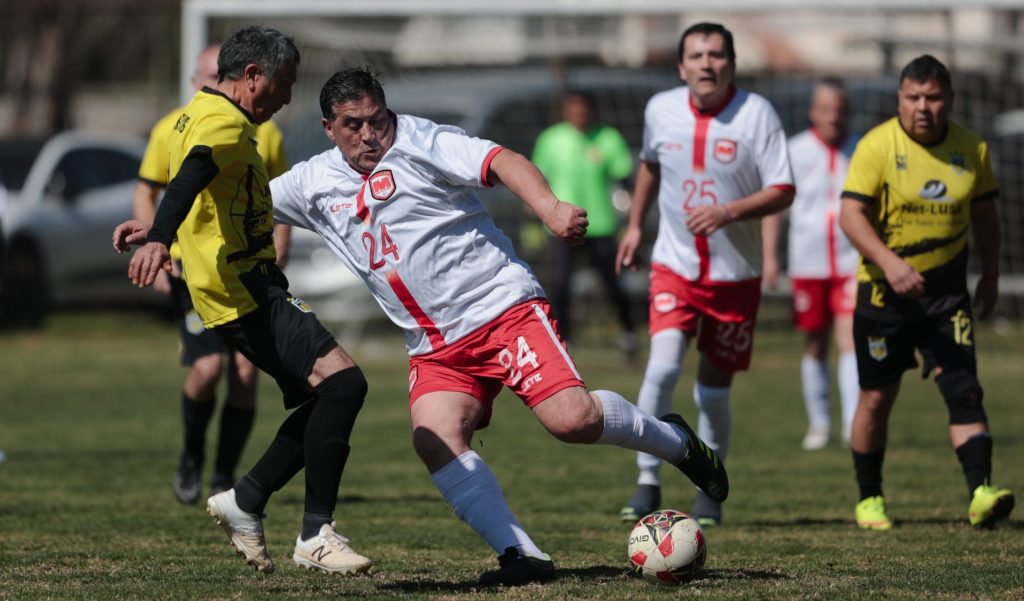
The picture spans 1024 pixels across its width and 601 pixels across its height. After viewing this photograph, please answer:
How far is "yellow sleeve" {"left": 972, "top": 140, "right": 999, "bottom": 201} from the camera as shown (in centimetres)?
677

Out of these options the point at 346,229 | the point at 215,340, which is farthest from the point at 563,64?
the point at 346,229

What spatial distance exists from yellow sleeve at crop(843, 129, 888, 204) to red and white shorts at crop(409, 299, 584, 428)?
1.83 metres

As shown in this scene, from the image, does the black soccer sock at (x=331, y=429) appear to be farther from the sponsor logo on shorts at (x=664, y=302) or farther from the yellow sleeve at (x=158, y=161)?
the yellow sleeve at (x=158, y=161)

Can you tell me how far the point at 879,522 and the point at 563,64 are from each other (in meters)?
10.5

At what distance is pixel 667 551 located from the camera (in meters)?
5.33

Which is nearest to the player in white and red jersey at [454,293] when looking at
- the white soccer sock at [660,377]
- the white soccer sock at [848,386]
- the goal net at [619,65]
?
the white soccer sock at [660,377]

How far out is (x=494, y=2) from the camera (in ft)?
47.4

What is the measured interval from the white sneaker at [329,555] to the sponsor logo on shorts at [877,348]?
105 inches

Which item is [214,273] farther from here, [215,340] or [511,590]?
[215,340]

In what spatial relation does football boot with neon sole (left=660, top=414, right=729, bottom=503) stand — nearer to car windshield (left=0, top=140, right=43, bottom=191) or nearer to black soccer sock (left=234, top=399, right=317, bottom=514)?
black soccer sock (left=234, top=399, right=317, bottom=514)

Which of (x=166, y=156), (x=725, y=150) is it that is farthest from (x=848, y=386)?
(x=166, y=156)

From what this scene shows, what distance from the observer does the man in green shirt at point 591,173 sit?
14445mm

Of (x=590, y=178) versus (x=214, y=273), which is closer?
(x=214, y=273)

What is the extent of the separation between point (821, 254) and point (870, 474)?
3.49 m
